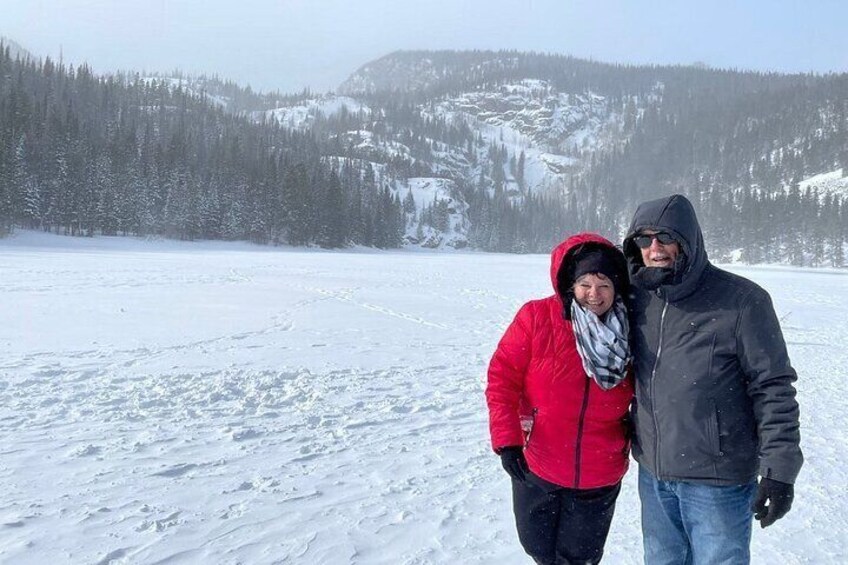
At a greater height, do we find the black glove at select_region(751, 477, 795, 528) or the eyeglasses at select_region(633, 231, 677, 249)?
the eyeglasses at select_region(633, 231, 677, 249)

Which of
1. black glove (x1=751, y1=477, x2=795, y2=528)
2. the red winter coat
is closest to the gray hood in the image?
the red winter coat

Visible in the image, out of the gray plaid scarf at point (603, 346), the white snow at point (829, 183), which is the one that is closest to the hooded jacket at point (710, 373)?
the gray plaid scarf at point (603, 346)

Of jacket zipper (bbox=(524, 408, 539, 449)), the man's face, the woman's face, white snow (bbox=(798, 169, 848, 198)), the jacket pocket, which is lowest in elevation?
jacket zipper (bbox=(524, 408, 539, 449))

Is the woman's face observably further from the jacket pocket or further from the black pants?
the black pants

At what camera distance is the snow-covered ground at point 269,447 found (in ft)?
12.5

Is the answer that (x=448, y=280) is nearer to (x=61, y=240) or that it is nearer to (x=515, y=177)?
(x=61, y=240)

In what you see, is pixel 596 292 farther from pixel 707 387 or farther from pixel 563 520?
pixel 563 520

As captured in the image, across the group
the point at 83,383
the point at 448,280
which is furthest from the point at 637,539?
the point at 448,280

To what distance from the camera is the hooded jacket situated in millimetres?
2230

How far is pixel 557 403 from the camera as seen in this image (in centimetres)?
266

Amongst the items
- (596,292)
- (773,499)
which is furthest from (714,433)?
(596,292)

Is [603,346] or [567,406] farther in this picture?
[567,406]

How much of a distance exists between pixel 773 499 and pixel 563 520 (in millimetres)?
943

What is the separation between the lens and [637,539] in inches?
157
